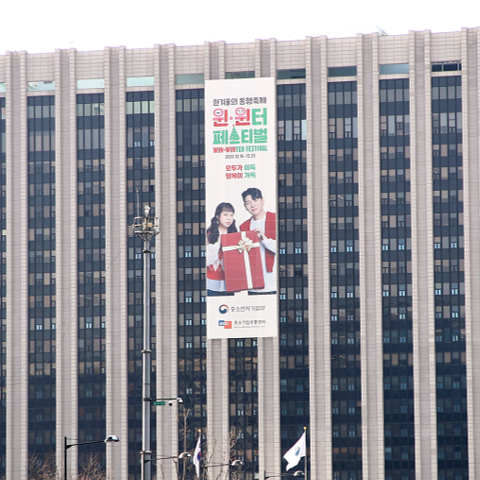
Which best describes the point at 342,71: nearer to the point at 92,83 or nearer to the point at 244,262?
the point at 244,262

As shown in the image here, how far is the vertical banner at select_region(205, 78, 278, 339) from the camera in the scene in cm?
14988

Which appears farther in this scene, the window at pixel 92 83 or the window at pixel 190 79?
the window at pixel 92 83

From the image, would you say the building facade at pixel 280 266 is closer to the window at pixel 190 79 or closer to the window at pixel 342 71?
the window at pixel 190 79

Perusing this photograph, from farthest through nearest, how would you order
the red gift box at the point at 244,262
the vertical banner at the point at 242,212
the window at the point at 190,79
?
the window at the point at 190,79 → the vertical banner at the point at 242,212 → the red gift box at the point at 244,262

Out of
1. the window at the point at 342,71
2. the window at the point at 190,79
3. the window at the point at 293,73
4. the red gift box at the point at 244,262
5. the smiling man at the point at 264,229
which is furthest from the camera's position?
the window at the point at 190,79

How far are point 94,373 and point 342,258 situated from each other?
40497 millimetres

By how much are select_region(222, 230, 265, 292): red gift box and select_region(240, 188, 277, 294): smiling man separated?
1.98 ft

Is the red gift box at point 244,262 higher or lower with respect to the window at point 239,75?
lower

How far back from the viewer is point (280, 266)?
151m

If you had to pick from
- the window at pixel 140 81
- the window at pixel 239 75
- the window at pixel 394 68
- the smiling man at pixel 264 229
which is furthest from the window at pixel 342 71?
the window at pixel 140 81

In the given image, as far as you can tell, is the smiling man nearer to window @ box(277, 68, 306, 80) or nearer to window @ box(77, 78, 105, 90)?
window @ box(277, 68, 306, 80)

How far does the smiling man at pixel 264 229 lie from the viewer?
150250 millimetres

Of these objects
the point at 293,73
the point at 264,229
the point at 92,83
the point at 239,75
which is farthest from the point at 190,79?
the point at 264,229

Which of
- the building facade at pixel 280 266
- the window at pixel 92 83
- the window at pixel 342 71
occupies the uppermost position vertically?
the window at pixel 342 71
